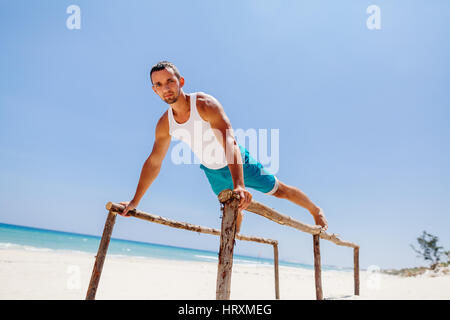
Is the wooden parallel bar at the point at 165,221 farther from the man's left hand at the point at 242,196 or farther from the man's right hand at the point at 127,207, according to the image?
the man's left hand at the point at 242,196

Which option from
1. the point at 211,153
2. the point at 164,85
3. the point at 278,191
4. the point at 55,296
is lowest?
the point at 55,296

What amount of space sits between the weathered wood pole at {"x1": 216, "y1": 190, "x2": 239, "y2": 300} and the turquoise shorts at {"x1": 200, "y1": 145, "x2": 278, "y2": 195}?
3.79 ft

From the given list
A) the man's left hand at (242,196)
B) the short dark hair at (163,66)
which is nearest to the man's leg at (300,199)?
the man's left hand at (242,196)

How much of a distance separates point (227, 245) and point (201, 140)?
1.26 metres

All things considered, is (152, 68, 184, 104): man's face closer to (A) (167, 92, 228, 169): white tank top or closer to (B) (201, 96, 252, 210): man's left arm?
(A) (167, 92, 228, 169): white tank top

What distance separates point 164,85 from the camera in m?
2.52

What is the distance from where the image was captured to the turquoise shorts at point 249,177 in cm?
297

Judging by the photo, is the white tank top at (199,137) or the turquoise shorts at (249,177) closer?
the white tank top at (199,137)

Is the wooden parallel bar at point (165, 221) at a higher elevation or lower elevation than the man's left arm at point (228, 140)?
lower

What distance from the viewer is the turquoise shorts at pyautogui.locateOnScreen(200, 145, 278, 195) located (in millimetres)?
2967

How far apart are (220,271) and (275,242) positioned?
372 cm

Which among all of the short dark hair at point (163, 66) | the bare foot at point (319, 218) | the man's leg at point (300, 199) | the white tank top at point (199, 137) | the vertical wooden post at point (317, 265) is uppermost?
the short dark hair at point (163, 66)

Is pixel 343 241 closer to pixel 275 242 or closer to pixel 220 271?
pixel 275 242
